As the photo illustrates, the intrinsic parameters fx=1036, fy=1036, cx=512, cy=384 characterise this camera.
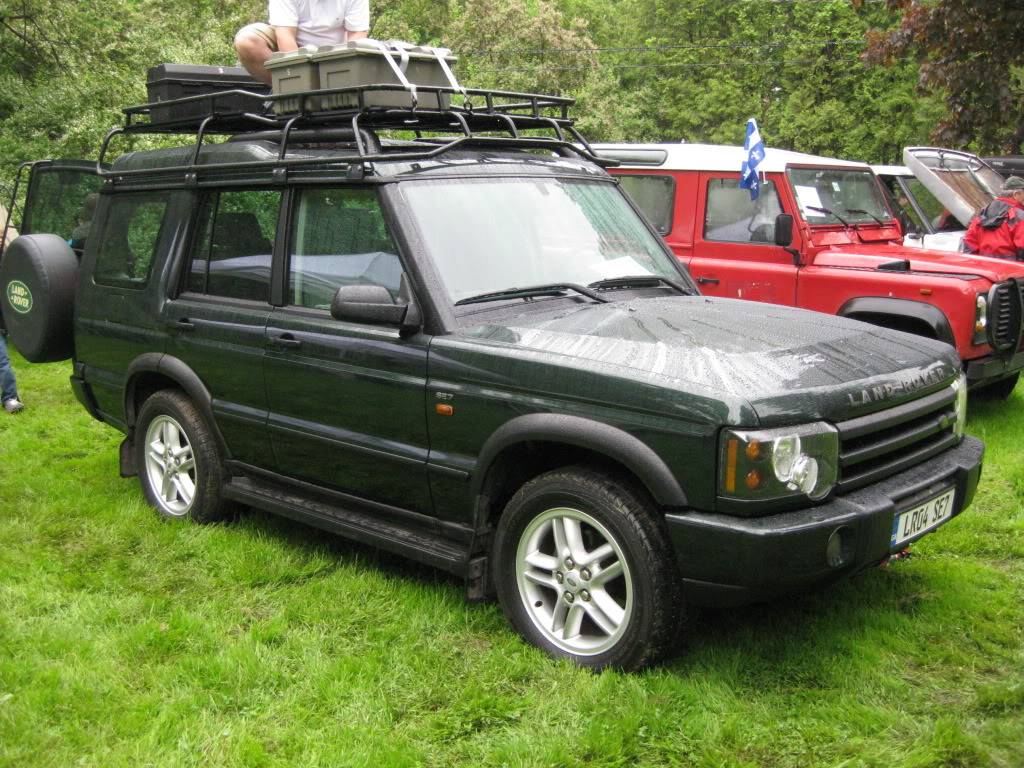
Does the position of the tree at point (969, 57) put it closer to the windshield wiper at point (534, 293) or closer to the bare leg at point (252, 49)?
the bare leg at point (252, 49)

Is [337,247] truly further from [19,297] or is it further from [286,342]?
[19,297]

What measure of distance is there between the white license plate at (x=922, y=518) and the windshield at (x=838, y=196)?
465 centimetres

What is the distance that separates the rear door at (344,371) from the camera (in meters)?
4.30

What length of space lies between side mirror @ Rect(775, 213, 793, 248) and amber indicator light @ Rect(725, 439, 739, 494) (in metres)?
5.10

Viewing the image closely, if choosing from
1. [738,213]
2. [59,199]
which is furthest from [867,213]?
[59,199]

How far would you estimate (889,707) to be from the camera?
358cm

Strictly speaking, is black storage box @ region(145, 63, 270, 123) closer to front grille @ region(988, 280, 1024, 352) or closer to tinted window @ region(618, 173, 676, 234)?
tinted window @ region(618, 173, 676, 234)

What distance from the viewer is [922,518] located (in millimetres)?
3848

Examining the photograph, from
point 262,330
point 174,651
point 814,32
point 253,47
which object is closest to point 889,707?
point 174,651

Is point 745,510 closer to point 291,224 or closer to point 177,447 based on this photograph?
point 291,224

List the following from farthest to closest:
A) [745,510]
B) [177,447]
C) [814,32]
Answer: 1. [814,32]
2. [177,447]
3. [745,510]

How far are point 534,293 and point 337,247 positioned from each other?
94cm

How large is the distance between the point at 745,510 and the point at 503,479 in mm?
1078

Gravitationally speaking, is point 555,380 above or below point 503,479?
above
